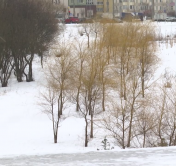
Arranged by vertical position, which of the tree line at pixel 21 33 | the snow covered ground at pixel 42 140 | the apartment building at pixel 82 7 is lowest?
the snow covered ground at pixel 42 140

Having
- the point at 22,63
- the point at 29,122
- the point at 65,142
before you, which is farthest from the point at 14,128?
the point at 22,63

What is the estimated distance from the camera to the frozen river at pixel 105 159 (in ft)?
21.1

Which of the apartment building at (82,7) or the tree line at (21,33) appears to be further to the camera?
the apartment building at (82,7)

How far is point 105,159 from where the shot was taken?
670cm

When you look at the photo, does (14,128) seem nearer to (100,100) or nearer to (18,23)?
(100,100)

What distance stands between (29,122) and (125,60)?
22.5ft

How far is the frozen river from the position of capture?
21.1 feet

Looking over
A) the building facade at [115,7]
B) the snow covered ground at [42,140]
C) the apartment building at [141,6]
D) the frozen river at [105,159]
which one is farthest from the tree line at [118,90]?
the apartment building at [141,6]

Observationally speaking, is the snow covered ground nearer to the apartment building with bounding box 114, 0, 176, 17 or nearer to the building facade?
the building facade

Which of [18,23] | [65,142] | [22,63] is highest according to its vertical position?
[18,23]

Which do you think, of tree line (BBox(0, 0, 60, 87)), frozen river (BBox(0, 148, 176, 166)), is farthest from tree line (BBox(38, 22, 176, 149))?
frozen river (BBox(0, 148, 176, 166))

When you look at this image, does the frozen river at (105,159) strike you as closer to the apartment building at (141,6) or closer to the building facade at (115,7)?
the building facade at (115,7)

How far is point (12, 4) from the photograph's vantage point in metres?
28.8

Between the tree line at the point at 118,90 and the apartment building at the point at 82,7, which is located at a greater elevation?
the apartment building at the point at 82,7
